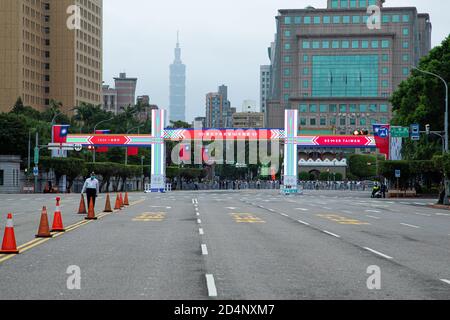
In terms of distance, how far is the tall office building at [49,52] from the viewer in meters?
158

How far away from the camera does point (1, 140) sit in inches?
3782

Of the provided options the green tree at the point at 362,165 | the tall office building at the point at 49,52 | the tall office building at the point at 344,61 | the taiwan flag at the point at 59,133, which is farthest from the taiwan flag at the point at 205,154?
the taiwan flag at the point at 59,133

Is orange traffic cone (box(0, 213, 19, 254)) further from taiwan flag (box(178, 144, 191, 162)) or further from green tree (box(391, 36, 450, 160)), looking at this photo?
taiwan flag (box(178, 144, 191, 162))

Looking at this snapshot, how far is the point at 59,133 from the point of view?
84.4m

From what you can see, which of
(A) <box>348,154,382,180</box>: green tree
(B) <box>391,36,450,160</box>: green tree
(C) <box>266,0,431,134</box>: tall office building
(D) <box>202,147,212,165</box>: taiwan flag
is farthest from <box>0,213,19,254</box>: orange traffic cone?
(C) <box>266,0,431,134</box>: tall office building

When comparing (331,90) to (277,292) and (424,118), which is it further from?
(277,292)

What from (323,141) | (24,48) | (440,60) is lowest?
(323,141)

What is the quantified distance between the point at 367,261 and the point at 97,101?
610 ft

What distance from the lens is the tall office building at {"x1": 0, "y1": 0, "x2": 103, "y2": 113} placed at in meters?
158

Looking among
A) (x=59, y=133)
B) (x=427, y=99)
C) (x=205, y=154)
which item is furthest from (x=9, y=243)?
(x=205, y=154)

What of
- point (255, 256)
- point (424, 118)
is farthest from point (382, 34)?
point (255, 256)

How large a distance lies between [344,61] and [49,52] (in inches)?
2805

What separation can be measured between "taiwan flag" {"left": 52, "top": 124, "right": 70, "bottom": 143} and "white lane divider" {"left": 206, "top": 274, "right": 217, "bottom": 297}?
73.5 metres
